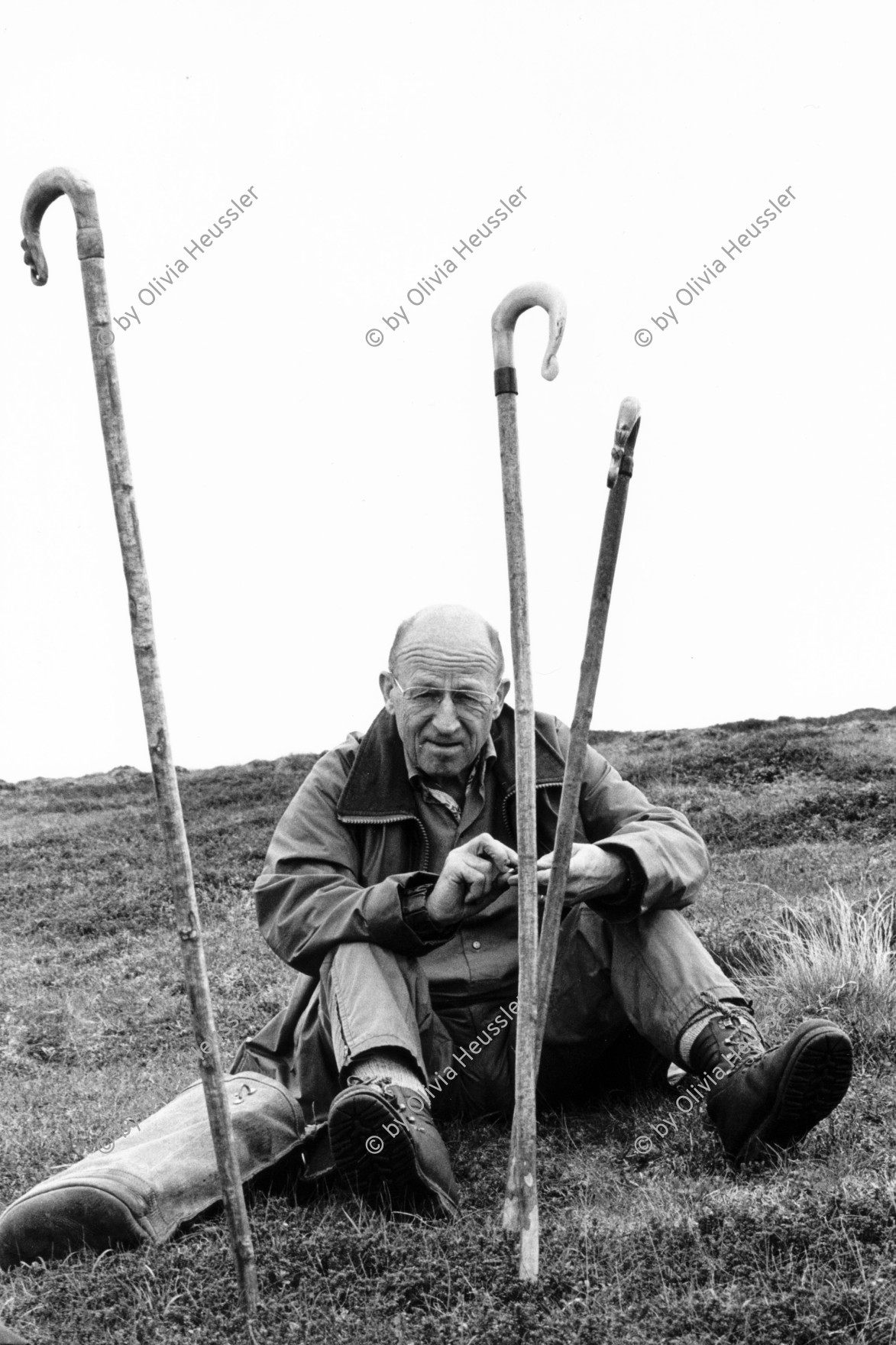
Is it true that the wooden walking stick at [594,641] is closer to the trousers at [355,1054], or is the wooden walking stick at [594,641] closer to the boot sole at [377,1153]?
the boot sole at [377,1153]

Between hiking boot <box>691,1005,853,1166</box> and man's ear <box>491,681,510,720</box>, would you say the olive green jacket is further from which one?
hiking boot <box>691,1005,853,1166</box>

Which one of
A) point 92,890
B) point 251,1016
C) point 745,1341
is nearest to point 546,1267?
point 745,1341

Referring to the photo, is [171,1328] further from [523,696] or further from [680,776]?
[680,776]

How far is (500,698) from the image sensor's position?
4.57m

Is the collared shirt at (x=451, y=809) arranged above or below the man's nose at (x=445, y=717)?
below

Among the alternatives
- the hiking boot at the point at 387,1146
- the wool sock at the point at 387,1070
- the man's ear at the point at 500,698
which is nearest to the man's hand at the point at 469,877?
the wool sock at the point at 387,1070

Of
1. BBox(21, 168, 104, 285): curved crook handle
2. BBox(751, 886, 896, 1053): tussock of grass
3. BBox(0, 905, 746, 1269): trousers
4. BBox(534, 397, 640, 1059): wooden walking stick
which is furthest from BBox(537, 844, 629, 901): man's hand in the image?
BBox(21, 168, 104, 285): curved crook handle

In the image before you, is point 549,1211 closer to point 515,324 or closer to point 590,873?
point 590,873

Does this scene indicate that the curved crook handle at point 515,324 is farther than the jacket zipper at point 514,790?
No

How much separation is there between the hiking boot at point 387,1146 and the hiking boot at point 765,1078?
0.84 meters

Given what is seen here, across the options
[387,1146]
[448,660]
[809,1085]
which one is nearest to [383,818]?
[448,660]

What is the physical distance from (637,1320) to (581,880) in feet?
4.05

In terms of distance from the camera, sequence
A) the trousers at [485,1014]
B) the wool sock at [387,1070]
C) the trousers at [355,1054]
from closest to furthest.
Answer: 1. the trousers at [355,1054]
2. the wool sock at [387,1070]
3. the trousers at [485,1014]

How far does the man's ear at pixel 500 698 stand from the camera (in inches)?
177
